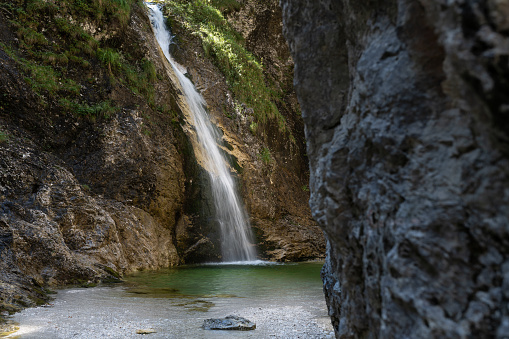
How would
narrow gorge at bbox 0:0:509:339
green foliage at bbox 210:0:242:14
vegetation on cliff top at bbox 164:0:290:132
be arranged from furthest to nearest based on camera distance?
green foliage at bbox 210:0:242:14
vegetation on cliff top at bbox 164:0:290:132
narrow gorge at bbox 0:0:509:339

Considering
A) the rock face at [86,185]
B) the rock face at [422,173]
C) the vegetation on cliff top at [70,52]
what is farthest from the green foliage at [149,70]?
the rock face at [422,173]

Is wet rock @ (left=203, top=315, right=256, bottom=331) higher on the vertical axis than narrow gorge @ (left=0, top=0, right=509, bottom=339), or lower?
lower

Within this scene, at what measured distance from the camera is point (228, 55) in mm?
15867

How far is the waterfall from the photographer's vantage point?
11406mm

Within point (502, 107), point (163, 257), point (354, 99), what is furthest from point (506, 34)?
point (163, 257)

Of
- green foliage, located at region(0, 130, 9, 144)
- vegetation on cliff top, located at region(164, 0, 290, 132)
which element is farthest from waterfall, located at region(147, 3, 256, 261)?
green foliage, located at region(0, 130, 9, 144)

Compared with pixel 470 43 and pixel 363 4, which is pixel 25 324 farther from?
pixel 470 43

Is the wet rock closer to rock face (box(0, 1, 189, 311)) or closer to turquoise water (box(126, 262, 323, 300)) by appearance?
turquoise water (box(126, 262, 323, 300))

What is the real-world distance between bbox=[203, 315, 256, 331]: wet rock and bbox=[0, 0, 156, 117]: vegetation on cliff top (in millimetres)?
7329

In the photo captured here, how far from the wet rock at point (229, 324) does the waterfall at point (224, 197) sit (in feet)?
24.6

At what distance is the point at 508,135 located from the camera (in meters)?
1.06

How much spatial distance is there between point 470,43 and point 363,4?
34.1 inches

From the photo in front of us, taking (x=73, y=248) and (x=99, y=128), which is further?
(x=99, y=128)

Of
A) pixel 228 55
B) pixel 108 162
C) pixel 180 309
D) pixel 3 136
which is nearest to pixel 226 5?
pixel 228 55
